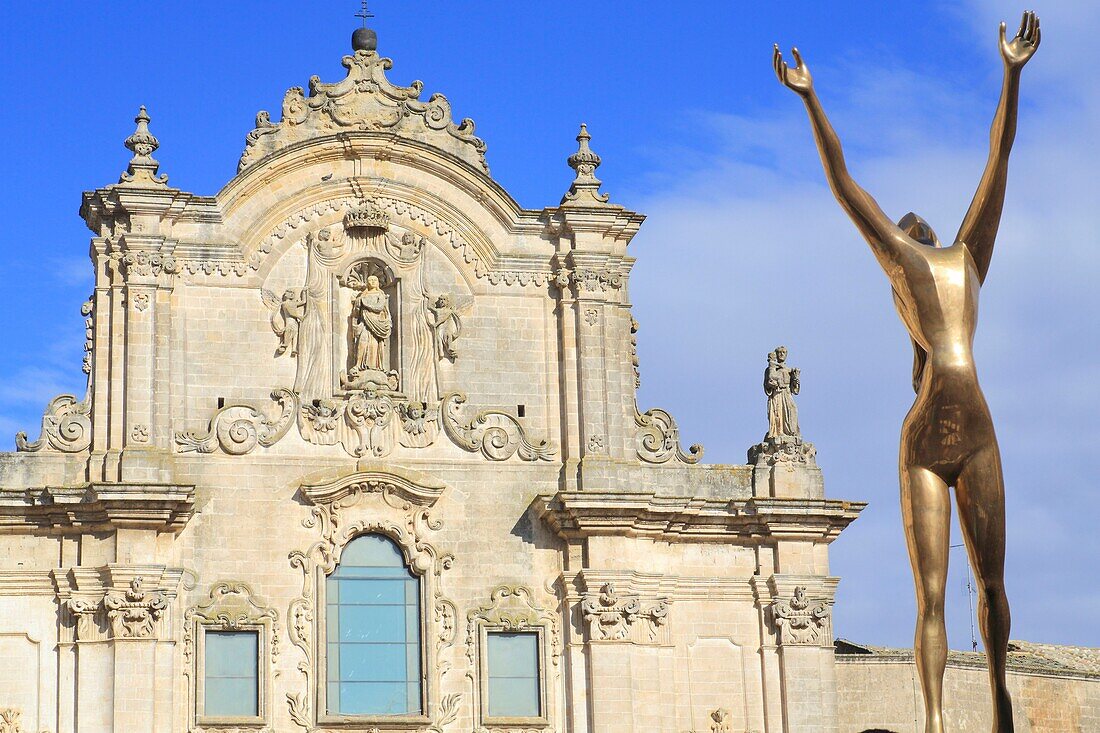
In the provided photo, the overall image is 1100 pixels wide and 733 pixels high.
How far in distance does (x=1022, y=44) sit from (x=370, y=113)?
46.7 feet

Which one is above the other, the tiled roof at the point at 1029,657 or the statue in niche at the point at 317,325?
the statue in niche at the point at 317,325

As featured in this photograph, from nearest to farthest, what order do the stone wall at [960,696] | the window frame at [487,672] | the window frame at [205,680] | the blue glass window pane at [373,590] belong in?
the window frame at [205,680], the window frame at [487,672], the blue glass window pane at [373,590], the stone wall at [960,696]

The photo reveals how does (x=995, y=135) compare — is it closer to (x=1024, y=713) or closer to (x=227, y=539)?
(x=227, y=539)

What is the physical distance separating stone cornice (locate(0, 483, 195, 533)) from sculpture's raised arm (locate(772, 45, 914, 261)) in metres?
12.5

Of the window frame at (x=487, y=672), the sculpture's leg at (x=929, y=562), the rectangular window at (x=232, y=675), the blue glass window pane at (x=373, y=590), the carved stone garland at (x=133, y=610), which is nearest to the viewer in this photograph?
the sculpture's leg at (x=929, y=562)

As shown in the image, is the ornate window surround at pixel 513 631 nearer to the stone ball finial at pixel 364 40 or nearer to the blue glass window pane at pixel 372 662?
the blue glass window pane at pixel 372 662

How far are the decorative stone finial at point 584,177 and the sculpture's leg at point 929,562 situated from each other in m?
14.2

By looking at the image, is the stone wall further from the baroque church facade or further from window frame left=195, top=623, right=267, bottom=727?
window frame left=195, top=623, right=267, bottom=727

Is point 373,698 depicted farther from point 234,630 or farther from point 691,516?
point 691,516

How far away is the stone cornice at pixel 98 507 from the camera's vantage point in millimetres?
23625

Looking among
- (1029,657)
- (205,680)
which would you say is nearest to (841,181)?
(205,680)

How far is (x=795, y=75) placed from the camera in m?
12.8

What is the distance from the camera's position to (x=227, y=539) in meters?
24.3

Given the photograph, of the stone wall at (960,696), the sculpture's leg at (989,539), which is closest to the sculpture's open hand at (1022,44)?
the sculpture's leg at (989,539)
